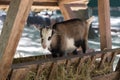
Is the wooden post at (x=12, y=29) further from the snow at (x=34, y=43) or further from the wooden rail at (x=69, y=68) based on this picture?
the snow at (x=34, y=43)

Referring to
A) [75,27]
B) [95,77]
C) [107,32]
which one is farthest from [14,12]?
[75,27]

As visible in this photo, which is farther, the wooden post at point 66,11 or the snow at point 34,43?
the snow at point 34,43

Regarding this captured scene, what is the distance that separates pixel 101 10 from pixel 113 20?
51.8ft

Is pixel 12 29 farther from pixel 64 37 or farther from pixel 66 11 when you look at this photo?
pixel 66 11

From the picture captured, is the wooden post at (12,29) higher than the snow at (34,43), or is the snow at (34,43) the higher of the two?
the wooden post at (12,29)

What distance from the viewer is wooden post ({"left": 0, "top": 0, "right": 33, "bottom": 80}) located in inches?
106

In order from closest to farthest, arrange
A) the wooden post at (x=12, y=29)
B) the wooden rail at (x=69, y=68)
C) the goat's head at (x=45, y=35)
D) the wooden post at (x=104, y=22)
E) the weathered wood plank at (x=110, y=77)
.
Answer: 1. the wooden post at (x=12, y=29)
2. the wooden rail at (x=69, y=68)
3. the weathered wood plank at (x=110, y=77)
4. the goat's head at (x=45, y=35)
5. the wooden post at (x=104, y=22)

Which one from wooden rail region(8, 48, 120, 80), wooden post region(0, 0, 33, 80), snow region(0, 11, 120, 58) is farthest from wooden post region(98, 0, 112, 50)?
snow region(0, 11, 120, 58)

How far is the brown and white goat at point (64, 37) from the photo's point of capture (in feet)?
14.5

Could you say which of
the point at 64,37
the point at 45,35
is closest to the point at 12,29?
the point at 45,35

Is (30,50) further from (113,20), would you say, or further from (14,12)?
Answer: (14,12)

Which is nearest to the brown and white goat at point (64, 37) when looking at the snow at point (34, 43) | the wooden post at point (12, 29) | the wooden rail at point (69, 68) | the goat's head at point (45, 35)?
the goat's head at point (45, 35)

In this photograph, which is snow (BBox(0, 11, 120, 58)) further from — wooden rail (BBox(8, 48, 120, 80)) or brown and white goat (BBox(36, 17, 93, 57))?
wooden rail (BBox(8, 48, 120, 80))

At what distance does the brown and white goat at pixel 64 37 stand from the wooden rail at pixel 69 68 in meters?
0.44
